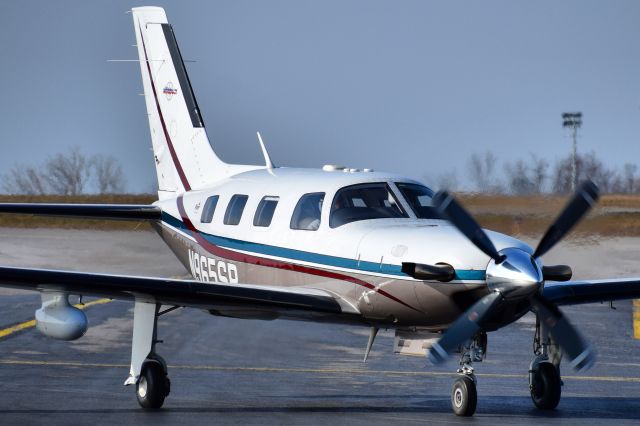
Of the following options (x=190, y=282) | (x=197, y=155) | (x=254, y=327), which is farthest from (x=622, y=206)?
(x=190, y=282)

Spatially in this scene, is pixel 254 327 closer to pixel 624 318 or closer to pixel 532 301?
pixel 624 318

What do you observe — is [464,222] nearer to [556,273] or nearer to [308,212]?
[556,273]

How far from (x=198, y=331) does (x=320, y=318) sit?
343 inches

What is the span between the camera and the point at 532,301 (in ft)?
46.9

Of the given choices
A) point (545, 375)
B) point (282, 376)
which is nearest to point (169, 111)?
point (282, 376)

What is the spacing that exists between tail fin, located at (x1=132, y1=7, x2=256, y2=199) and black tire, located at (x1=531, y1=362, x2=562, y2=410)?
7.09 m

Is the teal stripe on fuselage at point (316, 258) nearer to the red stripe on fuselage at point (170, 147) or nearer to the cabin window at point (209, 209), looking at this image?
the cabin window at point (209, 209)

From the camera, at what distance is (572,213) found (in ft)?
47.3

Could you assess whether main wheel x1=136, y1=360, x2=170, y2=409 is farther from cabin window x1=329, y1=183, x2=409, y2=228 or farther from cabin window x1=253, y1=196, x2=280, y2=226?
cabin window x1=329, y1=183, x2=409, y2=228

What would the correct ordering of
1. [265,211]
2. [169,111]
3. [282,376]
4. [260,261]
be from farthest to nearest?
[169,111]
[282,376]
[265,211]
[260,261]

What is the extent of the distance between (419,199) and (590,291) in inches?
97.3

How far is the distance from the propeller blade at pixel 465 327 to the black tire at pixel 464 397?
21.6 inches

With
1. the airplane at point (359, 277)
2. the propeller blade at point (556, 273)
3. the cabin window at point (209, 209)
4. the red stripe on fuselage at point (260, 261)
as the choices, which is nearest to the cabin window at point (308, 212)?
the airplane at point (359, 277)

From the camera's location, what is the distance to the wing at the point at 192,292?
1485 centimetres
